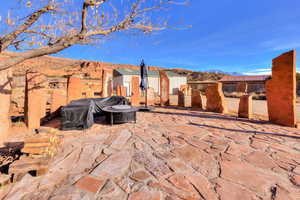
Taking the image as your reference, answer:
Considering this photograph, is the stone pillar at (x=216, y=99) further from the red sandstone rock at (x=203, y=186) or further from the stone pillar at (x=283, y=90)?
the red sandstone rock at (x=203, y=186)

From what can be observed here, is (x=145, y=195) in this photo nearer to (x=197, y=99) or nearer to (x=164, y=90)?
(x=197, y=99)

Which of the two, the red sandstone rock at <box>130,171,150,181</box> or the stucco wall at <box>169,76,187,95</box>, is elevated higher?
the stucco wall at <box>169,76,187,95</box>

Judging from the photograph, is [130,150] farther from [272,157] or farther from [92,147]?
[272,157]

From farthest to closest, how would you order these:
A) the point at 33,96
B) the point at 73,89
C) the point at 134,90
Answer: the point at 134,90, the point at 73,89, the point at 33,96

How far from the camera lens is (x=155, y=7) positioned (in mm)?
2906

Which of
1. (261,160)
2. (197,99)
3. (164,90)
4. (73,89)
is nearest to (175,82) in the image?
(164,90)

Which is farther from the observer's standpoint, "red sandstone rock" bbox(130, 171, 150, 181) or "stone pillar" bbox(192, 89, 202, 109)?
"stone pillar" bbox(192, 89, 202, 109)

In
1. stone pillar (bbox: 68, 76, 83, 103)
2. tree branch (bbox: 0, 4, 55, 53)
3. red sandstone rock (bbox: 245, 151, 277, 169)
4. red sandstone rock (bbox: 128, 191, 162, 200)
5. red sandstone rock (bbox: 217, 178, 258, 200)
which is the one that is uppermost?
tree branch (bbox: 0, 4, 55, 53)

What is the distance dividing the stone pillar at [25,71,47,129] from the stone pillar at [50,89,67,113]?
3.97 feet

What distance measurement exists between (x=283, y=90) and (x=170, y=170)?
4972mm

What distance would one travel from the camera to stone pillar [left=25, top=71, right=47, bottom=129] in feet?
13.0

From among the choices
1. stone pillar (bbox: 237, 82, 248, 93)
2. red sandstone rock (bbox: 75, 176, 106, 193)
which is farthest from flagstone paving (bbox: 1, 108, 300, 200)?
stone pillar (bbox: 237, 82, 248, 93)

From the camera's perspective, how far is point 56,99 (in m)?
5.37

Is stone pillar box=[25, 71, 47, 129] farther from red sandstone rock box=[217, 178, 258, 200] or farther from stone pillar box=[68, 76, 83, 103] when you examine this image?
red sandstone rock box=[217, 178, 258, 200]
